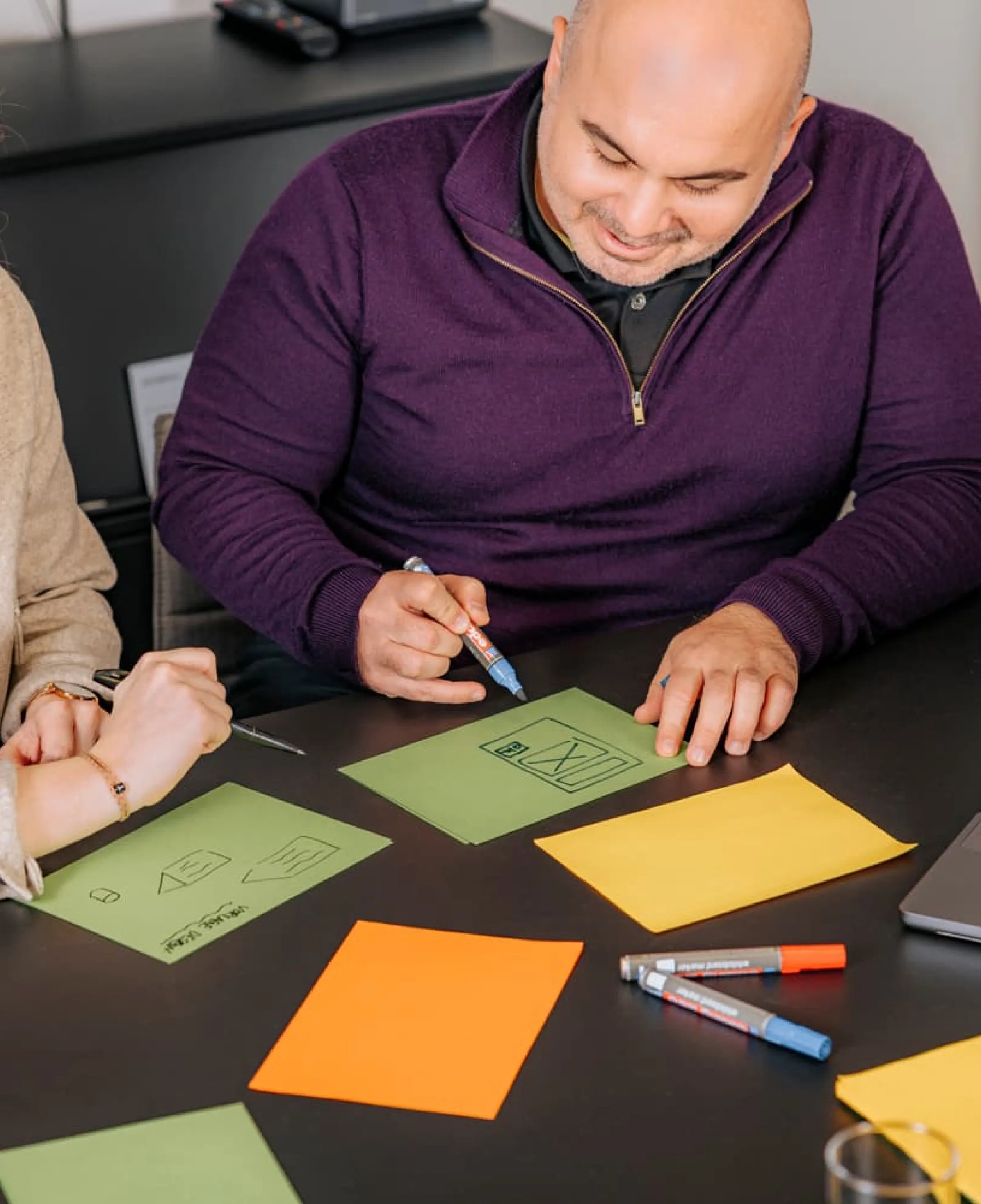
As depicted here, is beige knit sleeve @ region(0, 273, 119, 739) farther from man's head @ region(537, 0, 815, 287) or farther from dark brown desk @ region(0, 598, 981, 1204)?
man's head @ region(537, 0, 815, 287)

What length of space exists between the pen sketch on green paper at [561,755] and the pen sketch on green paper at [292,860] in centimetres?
19

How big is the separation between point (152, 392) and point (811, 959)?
1.59 meters

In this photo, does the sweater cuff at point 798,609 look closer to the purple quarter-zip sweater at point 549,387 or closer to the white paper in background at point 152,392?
the purple quarter-zip sweater at point 549,387

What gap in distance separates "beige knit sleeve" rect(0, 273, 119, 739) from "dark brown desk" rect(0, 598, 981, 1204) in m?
0.33

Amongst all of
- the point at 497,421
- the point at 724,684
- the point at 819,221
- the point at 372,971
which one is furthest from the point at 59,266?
the point at 372,971

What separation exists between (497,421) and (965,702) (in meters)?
0.61

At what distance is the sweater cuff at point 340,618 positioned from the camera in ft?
5.13

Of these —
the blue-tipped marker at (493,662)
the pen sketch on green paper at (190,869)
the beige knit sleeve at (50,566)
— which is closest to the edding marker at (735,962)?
the pen sketch on green paper at (190,869)

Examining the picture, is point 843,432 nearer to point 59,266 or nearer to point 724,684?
point 724,684

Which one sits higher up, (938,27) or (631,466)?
(938,27)

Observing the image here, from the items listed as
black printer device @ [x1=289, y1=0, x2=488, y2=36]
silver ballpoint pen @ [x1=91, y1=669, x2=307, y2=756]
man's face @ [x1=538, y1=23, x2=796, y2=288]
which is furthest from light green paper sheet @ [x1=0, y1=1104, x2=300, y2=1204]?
black printer device @ [x1=289, y1=0, x2=488, y2=36]

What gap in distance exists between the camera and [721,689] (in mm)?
1343

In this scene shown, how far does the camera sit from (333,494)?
6.27ft

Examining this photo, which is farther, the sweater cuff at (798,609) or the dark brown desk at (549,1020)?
the sweater cuff at (798,609)
